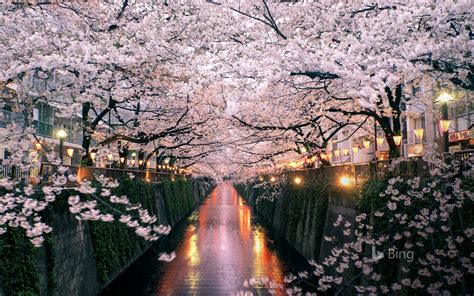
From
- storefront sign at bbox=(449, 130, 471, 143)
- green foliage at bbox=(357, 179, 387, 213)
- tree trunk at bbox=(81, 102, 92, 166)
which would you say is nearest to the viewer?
green foliage at bbox=(357, 179, 387, 213)

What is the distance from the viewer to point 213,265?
917 inches

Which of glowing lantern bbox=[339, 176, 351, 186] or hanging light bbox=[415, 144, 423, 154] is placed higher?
hanging light bbox=[415, 144, 423, 154]

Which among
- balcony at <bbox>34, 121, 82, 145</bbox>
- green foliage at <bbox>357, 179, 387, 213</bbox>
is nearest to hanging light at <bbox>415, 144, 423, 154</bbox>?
green foliage at <bbox>357, 179, 387, 213</bbox>

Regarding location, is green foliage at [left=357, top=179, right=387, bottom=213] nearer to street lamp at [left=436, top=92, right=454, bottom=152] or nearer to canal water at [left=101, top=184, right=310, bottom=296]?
street lamp at [left=436, top=92, right=454, bottom=152]

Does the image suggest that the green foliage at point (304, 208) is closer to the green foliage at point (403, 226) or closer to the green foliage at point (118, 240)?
the green foliage at point (403, 226)

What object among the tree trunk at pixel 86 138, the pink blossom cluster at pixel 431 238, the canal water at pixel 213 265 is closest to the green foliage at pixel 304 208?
the canal water at pixel 213 265

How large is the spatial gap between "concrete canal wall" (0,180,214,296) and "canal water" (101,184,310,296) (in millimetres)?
965

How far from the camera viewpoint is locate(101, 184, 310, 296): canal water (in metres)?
18.5

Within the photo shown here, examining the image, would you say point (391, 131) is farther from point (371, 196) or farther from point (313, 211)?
point (313, 211)

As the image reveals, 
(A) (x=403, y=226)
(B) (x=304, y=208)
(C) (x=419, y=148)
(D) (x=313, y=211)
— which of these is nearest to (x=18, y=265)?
(A) (x=403, y=226)

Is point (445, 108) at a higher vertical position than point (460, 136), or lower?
lower

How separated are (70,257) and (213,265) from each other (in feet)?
32.7

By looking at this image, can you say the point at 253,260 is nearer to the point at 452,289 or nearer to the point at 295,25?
the point at 295,25

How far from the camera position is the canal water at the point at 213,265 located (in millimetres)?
18484
